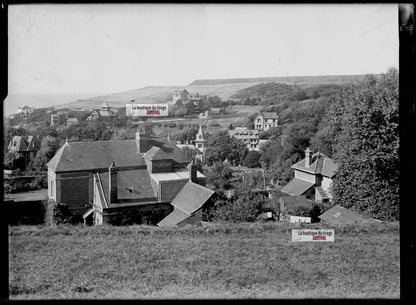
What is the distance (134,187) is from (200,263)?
71 centimetres

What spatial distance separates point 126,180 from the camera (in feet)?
10.2

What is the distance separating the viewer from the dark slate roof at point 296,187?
128 inches

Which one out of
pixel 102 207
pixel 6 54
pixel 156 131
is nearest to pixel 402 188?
pixel 156 131

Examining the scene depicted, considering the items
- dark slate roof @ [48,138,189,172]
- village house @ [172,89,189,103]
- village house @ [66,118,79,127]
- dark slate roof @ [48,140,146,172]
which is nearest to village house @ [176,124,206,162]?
dark slate roof @ [48,138,189,172]

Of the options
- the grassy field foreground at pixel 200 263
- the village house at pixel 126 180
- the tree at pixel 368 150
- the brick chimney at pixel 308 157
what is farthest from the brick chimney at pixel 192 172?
the tree at pixel 368 150

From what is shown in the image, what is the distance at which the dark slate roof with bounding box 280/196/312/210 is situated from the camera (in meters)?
3.25

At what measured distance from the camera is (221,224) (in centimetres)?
322

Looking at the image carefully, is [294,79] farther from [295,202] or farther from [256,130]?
[295,202]

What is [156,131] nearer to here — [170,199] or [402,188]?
[170,199]

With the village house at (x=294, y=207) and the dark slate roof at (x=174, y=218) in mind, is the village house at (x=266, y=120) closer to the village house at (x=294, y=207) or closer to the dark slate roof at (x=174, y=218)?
the village house at (x=294, y=207)

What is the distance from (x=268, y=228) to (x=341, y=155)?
0.81 m

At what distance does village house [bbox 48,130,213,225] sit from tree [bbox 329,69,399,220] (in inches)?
42.2

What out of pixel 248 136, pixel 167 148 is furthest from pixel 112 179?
pixel 248 136

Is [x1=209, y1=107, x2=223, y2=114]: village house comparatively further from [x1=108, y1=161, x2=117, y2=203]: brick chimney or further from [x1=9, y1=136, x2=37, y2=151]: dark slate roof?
[x1=9, y1=136, x2=37, y2=151]: dark slate roof
